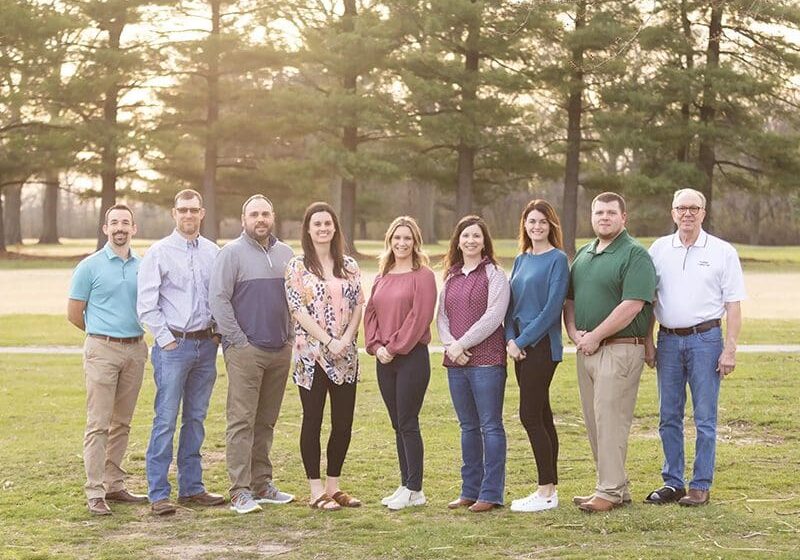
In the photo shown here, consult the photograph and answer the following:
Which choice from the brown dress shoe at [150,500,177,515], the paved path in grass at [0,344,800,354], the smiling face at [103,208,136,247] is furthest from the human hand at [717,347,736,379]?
the paved path in grass at [0,344,800,354]

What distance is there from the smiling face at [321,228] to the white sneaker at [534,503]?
1865 mm

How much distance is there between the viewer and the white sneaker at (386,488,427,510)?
6.66 metres

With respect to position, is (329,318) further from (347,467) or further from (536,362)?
(347,467)

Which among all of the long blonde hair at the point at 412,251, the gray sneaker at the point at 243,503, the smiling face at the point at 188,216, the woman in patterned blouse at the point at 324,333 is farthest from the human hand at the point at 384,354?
the smiling face at the point at 188,216

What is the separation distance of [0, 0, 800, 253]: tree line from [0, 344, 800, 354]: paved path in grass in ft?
72.0

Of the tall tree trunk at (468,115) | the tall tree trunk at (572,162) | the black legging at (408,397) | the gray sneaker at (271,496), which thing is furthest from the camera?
the tall tree trunk at (572,162)

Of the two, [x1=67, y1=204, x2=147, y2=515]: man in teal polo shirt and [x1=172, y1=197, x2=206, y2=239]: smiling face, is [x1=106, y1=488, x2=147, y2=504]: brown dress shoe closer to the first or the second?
[x1=67, y1=204, x2=147, y2=515]: man in teal polo shirt

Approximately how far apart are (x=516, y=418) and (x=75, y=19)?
34.6 metres

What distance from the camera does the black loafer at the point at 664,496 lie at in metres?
6.68

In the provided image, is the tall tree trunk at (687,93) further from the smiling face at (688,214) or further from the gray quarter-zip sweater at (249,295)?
the gray quarter-zip sweater at (249,295)

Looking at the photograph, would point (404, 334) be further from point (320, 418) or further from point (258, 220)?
point (258, 220)

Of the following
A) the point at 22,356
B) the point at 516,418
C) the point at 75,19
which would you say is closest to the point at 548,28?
the point at 75,19

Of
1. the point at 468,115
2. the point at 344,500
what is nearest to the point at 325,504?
the point at 344,500

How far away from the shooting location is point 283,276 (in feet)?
21.9
